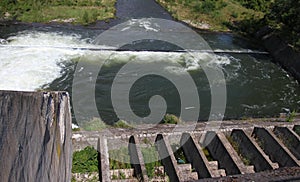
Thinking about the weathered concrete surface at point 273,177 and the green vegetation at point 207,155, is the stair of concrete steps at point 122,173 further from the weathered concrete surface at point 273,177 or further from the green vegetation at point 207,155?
the weathered concrete surface at point 273,177

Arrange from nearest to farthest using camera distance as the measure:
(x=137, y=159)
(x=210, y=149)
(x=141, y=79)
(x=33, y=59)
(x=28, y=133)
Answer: (x=28, y=133), (x=137, y=159), (x=210, y=149), (x=141, y=79), (x=33, y=59)

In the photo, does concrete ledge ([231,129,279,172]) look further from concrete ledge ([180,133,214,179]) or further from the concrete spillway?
concrete ledge ([180,133,214,179])

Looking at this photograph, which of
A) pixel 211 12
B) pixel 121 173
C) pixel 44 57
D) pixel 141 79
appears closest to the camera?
pixel 121 173

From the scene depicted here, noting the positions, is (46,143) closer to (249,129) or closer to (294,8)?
(249,129)

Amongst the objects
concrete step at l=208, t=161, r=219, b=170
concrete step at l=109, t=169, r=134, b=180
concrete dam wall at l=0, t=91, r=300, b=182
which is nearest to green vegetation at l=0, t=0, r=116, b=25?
concrete dam wall at l=0, t=91, r=300, b=182

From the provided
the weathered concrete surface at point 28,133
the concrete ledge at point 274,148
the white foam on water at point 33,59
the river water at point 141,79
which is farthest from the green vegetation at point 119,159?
the weathered concrete surface at point 28,133

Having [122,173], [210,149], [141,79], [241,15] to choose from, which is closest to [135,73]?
[141,79]

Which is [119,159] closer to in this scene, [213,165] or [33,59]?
[213,165]

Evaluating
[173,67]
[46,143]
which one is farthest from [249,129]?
[46,143]
